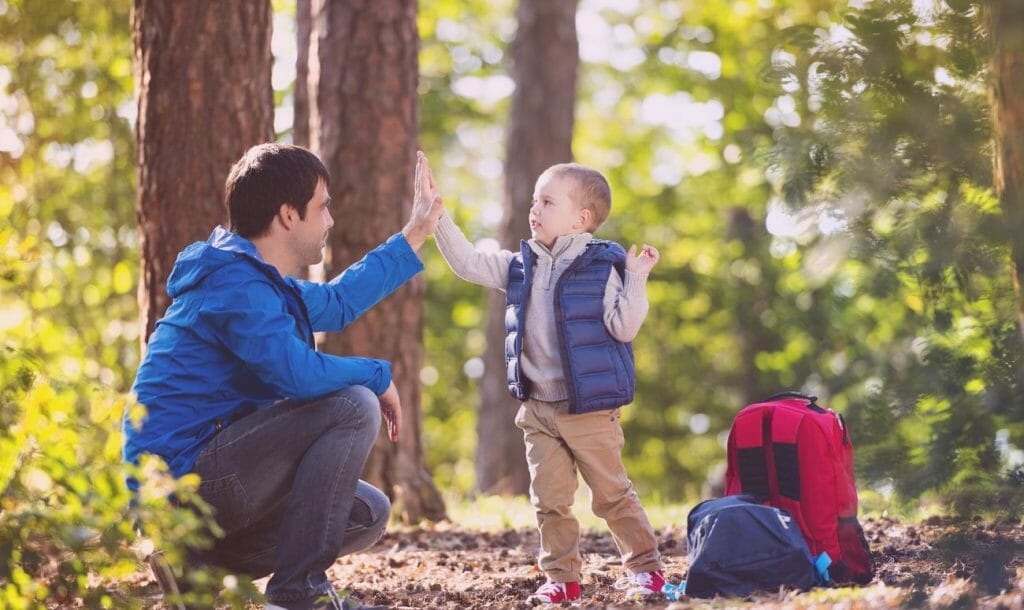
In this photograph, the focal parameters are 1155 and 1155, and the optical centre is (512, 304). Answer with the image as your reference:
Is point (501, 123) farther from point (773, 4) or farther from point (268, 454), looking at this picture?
point (268, 454)

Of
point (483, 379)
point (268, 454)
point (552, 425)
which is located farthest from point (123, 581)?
point (483, 379)

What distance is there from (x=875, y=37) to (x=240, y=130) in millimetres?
3317

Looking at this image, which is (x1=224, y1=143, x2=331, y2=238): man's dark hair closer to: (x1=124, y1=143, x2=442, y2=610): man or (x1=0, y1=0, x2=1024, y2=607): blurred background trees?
(x1=124, y1=143, x2=442, y2=610): man

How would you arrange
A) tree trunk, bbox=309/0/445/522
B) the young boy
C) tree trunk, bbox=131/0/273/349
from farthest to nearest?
tree trunk, bbox=309/0/445/522 < tree trunk, bbox=131/0/273/349 < the young boy

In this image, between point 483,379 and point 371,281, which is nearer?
point 371,281

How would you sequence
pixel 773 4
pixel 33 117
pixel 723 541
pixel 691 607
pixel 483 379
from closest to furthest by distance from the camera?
pixel 691 607 → pixel 723 541 → pixel 33 117 → pixel 483 379 → pixel 773 4

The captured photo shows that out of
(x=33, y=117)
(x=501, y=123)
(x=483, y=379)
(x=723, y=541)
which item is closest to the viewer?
(x=723, y=541)

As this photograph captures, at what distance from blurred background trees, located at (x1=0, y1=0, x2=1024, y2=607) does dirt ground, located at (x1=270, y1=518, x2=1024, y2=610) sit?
0.30m

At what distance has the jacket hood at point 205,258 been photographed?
12.3 ft

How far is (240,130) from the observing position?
17.9 feet

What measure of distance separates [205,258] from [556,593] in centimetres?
178

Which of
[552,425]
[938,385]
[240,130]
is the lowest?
[552,425]

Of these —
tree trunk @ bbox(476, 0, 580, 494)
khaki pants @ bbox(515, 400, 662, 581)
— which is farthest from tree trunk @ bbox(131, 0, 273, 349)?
tree trunk @ bbox(476, 0, 580, 494)

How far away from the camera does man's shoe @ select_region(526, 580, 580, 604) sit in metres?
4.29
